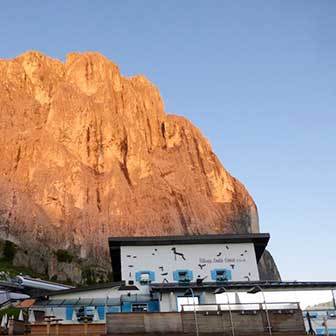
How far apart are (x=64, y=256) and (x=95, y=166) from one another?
30.4 meters

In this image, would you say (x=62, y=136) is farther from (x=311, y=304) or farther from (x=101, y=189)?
(x=311, y=304)

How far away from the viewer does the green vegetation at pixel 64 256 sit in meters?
87.3

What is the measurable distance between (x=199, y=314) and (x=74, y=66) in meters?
117

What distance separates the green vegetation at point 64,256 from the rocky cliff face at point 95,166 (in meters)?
1.45

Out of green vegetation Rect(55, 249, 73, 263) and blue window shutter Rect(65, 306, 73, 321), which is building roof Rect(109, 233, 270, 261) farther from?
green vegetation Rect(55, 249, 73, 263)

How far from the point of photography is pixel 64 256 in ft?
290

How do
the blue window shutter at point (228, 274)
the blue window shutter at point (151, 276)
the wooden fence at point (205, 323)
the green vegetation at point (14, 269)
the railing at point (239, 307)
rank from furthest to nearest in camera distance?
the green vegetation at point (14, 269) → the blue window shutter at point (228, 274) → the blue window shutter at point (151, 276) → the railing at point (239, 307) → the wooden fence at point (205, 323)

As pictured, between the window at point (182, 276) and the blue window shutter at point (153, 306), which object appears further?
the window at point (182, 276)

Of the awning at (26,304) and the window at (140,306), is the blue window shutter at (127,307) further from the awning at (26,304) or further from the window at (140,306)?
the awning at (26,304)


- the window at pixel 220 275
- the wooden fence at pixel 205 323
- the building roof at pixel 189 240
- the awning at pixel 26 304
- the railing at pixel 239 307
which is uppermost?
the building roof at pixel 189 240

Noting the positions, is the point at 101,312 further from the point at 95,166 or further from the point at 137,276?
the point at 95,166

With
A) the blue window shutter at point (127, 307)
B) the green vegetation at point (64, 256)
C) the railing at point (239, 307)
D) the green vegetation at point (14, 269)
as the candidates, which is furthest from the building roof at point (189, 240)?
the green vegetation at point (64, 256)

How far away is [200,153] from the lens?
13838 centimetres

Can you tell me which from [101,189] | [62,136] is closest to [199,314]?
[101,189]
